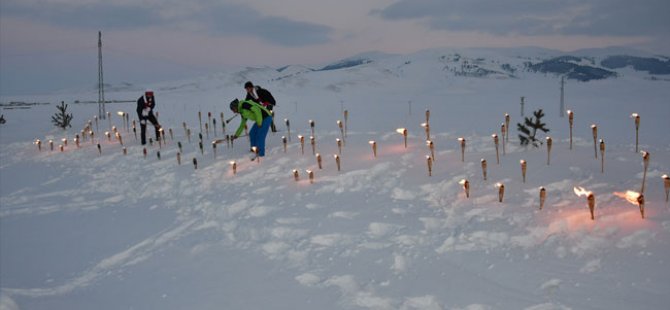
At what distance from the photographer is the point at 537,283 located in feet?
15.5

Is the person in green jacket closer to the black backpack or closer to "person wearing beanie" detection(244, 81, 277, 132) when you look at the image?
"person wearing beanie" detection(244, 81, 277, 132)

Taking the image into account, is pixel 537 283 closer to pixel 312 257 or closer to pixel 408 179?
pixel 312 257

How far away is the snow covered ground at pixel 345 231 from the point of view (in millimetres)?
4910

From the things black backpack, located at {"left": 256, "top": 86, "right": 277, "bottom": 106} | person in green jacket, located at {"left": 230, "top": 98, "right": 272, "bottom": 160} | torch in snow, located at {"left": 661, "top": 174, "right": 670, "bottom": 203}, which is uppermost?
black backpack, located at {"left": 256, "top": 86, "right": 277, "bottom": 106}

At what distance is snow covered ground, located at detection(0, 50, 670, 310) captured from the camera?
4910 millimetres

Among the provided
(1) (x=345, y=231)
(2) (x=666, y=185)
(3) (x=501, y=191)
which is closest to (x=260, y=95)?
(1) (x=345, y=231)

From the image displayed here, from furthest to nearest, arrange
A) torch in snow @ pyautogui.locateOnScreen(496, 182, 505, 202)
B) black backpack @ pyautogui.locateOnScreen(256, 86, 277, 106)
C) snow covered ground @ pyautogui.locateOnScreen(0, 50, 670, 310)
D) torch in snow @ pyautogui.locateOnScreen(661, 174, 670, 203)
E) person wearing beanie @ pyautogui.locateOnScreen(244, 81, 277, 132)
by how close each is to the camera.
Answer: black backpack @ pyautogui.locateOnScreen(256, 86, 277, 106) < person wearing beanie @ pyautogui.locateOnScreen(244, 81, 277, 132) < torch in snow @ pyautogui.locateOnScreen(496, 182, 505, 202) < torch in snow @ pyautogui.locateOnScreen(661, 174, 670, 203) < snow covered ground @ pyautogui.locateOnScreen(0, 50, 670, 310)

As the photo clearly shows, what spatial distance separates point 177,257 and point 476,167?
508cm

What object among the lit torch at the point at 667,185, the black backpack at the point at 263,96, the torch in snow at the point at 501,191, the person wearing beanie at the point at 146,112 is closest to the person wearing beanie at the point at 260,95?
the black backpack at the point at 263,96

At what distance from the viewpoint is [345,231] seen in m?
6.57

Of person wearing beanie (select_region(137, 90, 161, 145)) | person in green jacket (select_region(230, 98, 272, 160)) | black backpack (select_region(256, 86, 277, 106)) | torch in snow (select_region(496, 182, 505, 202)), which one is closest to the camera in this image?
torch in snow (select_region(496, 182, 505, 202))

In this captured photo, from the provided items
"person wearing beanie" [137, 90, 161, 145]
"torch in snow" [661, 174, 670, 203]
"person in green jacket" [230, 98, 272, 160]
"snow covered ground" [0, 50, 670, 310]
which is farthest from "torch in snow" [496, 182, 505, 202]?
"person wearing beanie" [137, 90, 161, 145]

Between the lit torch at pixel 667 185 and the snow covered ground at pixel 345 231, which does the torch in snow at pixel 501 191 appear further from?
the lit torch at pixel 667 185

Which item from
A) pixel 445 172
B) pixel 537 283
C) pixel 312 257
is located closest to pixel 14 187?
pixel 312 257
